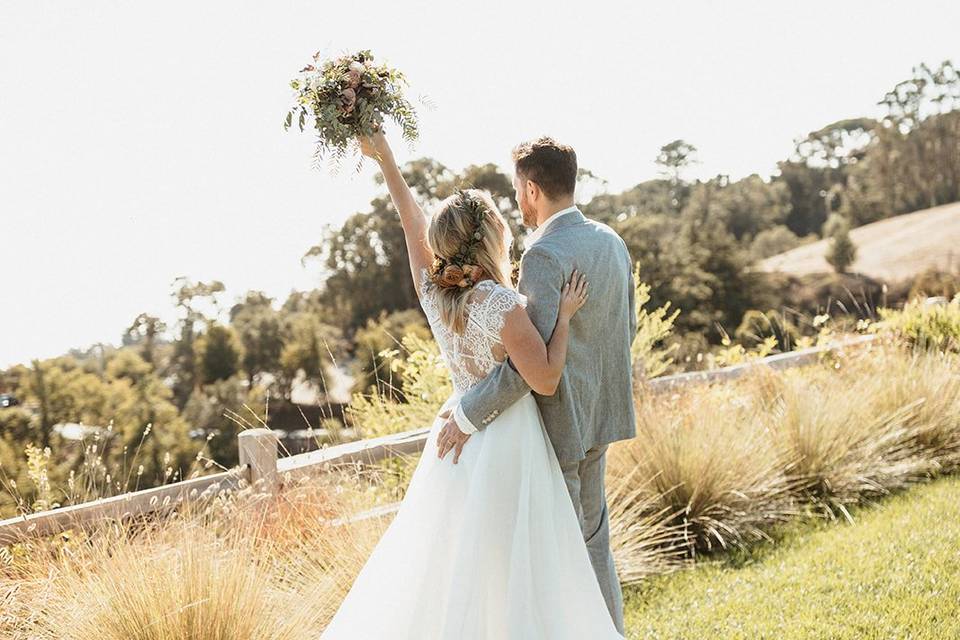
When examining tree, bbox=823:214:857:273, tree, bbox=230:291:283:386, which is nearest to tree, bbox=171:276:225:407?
tree, bbox=230:291:283:386

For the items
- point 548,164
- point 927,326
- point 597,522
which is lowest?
point 927,326

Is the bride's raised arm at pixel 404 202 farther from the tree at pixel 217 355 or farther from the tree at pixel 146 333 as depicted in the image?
the tree at pixel 146 333

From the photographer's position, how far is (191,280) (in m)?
22.0

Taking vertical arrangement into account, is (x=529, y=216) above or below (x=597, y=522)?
above

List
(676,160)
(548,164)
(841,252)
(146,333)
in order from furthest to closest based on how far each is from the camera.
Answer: (676,160), (841,252), (146,333), (548,164)

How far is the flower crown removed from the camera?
262 cm

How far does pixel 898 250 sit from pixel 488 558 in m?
27.5

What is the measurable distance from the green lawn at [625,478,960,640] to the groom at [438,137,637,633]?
3.90ft

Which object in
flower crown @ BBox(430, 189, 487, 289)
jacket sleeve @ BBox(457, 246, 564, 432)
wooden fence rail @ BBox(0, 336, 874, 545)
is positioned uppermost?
flower crown @ BBox(430, 189, 487, 289)

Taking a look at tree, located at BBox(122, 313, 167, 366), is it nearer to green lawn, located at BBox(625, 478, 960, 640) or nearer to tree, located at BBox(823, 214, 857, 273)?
green lawn, located at BBox(625, 478, 960, 640)

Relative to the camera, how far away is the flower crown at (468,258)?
103 inches

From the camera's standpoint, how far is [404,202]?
122 inches

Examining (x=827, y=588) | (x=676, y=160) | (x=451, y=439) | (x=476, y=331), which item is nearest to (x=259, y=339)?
(x=827, y=588)

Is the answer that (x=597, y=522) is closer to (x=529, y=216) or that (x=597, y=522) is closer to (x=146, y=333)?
(x=529, y=216)
